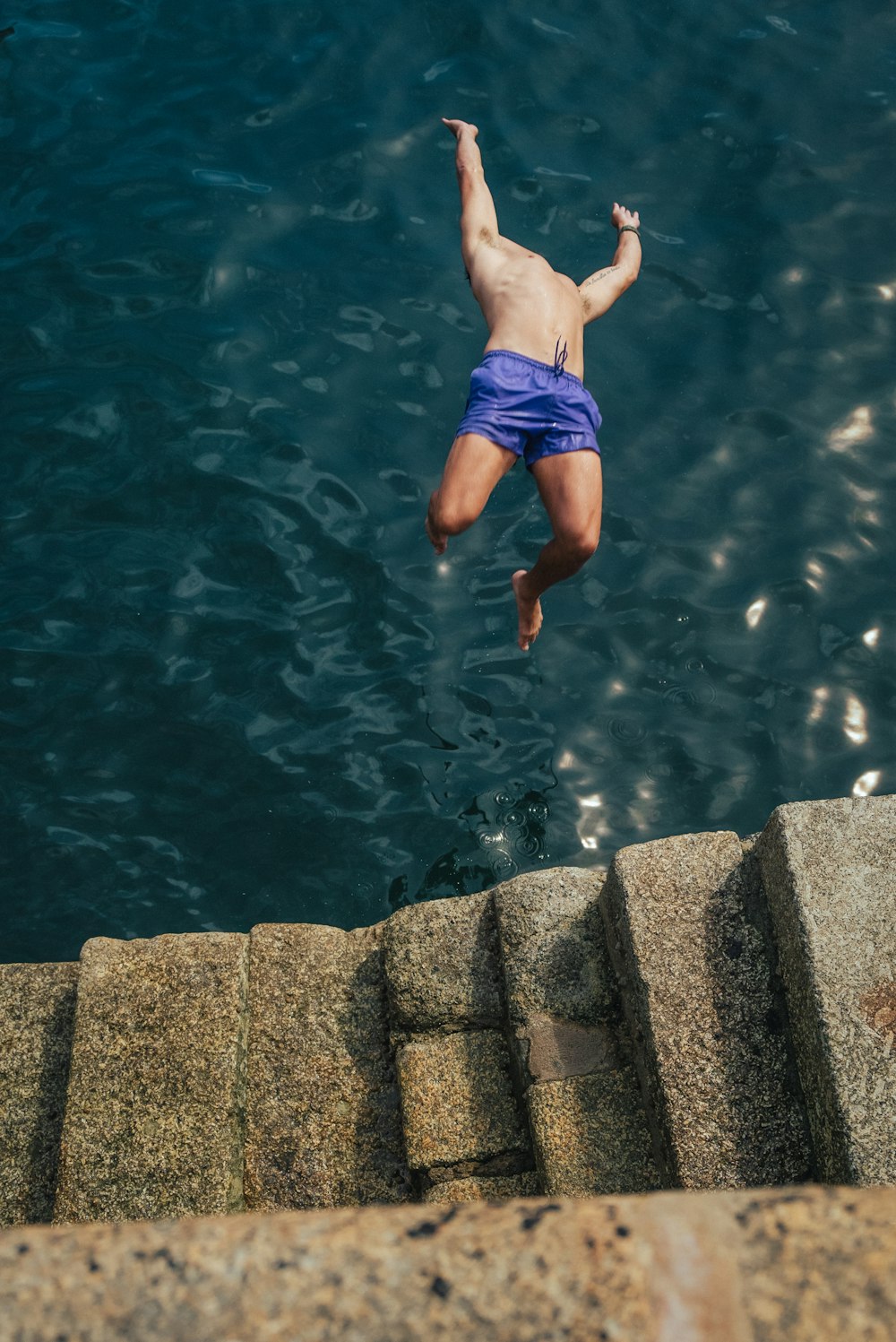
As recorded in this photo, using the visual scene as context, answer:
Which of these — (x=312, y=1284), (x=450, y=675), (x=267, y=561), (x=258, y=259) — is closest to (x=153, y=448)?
(x=267, y=561)

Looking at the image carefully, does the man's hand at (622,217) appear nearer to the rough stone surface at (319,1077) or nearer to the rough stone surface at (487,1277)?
the rough stone surface at (319,1077)

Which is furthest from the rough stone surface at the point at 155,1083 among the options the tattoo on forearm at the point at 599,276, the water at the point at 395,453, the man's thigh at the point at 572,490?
the tattoo on forearm at the point at 599,276

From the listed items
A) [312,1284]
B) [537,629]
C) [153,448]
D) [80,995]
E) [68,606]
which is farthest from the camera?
[153,448]

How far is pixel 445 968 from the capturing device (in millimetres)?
4484

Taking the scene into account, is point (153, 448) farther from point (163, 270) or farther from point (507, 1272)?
point (507, 1272)

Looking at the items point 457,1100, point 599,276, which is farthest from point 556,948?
point 599,276

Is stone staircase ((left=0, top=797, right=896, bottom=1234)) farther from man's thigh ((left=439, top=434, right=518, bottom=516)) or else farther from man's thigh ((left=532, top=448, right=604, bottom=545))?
man's thigh ((left=439, top=434, right=518, bottom=516))

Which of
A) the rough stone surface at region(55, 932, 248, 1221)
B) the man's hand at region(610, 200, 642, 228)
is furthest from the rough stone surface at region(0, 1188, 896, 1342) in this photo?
the man's hand at region(610, 200, 642, 228)

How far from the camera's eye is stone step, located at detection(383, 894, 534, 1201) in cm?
410

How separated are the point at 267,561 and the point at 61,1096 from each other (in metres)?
2.96

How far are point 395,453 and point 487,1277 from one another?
5.42 m

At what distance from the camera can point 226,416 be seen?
6895 mm

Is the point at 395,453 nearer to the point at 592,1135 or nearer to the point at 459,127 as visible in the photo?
the point at 459,127

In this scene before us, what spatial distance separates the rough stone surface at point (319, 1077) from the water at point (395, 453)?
3.22 feet
